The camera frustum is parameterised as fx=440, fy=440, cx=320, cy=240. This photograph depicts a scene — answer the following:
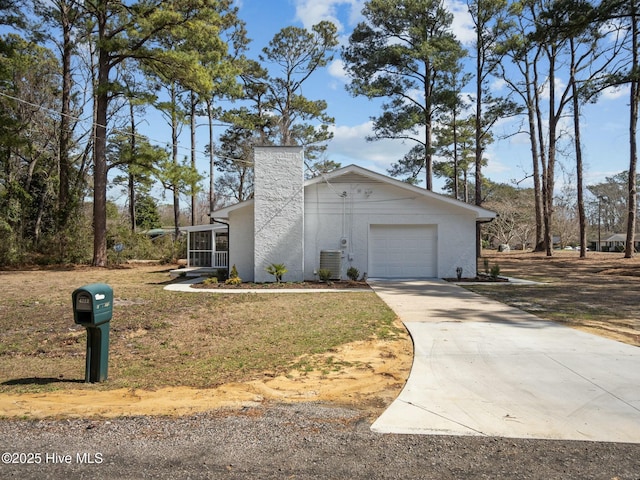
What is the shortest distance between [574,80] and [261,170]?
20849mm

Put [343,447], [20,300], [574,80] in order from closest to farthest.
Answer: [343,447], [20,300], [574,80]

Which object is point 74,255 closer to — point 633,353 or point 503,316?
point 503,316

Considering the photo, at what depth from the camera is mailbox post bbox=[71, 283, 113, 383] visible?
4691 millimetres

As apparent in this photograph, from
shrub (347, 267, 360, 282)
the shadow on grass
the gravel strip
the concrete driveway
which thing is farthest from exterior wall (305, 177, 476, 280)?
the gravel strip

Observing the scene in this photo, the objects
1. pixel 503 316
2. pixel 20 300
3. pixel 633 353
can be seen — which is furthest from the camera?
pixel 20 300

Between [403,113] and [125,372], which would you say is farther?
[403,113]

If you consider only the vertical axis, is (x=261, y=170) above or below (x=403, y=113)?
below

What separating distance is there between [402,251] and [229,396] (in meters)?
12.8

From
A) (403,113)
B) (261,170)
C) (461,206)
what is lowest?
(461,206)

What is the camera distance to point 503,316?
869cm

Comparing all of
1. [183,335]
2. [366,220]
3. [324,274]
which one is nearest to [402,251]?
[366,220]

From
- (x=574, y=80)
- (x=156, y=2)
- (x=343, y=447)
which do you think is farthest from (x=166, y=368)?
(x=574, y=80)

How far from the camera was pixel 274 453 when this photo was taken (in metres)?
3.10

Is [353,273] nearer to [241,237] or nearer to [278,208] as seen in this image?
[278,208]
